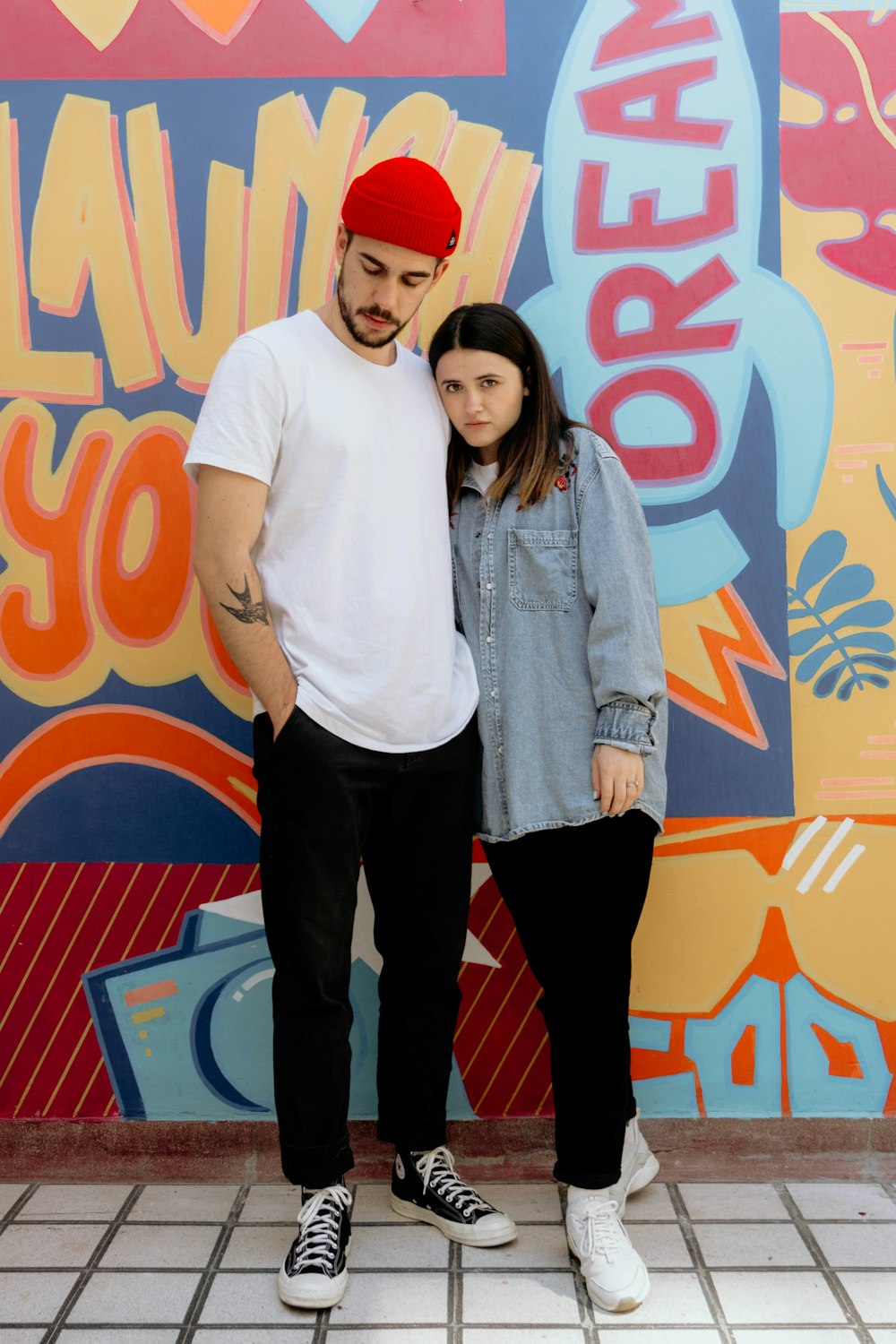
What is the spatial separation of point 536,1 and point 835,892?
2104 millimetres

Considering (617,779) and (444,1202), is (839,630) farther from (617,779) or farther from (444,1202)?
(444,1202)

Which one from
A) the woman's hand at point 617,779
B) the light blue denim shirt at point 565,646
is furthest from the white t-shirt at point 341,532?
the woman's hand at point 617,779

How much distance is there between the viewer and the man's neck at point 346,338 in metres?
2.27

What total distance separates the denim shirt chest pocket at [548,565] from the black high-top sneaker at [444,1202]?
1.19 m

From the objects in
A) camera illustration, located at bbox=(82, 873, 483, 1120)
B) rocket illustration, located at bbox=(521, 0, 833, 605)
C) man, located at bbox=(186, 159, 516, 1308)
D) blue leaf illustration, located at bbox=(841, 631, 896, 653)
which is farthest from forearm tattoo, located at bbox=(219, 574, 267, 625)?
blue leaf illustration, located at bbox=(841, 631, 896, 653)

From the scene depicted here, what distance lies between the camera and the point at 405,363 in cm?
237

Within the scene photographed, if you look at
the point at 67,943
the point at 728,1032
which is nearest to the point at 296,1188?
the point at 67,943

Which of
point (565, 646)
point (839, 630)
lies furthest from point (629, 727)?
point (839, 630)

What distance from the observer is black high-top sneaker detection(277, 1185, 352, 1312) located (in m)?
2.14

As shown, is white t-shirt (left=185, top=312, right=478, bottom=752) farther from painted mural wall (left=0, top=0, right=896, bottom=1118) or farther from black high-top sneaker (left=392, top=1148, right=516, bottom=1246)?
black high-top sneaker (left=392, top=1148, right=516, bottom=1246)

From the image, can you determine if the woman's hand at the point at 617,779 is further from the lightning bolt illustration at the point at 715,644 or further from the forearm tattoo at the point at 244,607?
the forearm tattoo at the point at 244,607

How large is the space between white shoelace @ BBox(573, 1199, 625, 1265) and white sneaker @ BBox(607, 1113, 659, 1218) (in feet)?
0.49

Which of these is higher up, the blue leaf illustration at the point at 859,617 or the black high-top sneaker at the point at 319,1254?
the blue leaf illustration at the point at 859,617

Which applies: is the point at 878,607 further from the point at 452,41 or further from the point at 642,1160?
the point at 452,41
